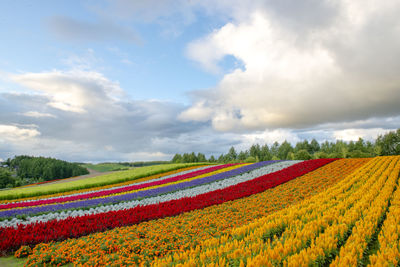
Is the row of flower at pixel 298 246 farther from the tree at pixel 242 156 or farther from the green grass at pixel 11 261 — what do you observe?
the tree at pixel 242 156

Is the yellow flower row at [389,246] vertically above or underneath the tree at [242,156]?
above

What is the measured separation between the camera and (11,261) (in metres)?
6.21

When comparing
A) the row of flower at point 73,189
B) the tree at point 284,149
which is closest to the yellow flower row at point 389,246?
the row of flower at point 73,189

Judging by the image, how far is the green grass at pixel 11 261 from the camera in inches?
235

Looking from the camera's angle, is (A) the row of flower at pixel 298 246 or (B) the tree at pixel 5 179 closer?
(A) the row of flower at pixel 298 246

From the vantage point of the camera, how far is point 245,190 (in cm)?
1476

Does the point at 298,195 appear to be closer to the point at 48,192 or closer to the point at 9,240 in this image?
the point at 9,240

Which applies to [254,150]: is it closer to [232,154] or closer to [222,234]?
[232,154]

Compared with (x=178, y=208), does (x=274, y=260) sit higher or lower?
higher

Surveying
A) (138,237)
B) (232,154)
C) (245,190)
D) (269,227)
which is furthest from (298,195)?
(232,154)

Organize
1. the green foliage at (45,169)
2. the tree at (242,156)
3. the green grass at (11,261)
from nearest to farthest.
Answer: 1. the green grass at (11,261)
2. the tree at (242,156)
3. the green foliage at (45,169)

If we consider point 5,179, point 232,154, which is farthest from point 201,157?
point 5,179

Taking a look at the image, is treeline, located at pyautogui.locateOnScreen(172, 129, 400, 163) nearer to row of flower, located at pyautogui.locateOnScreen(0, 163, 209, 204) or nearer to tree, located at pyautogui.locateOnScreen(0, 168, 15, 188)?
row of flower, located at pyautogui.locateOnScreen(0, 163, 209, 204)

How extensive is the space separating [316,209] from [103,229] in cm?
790
